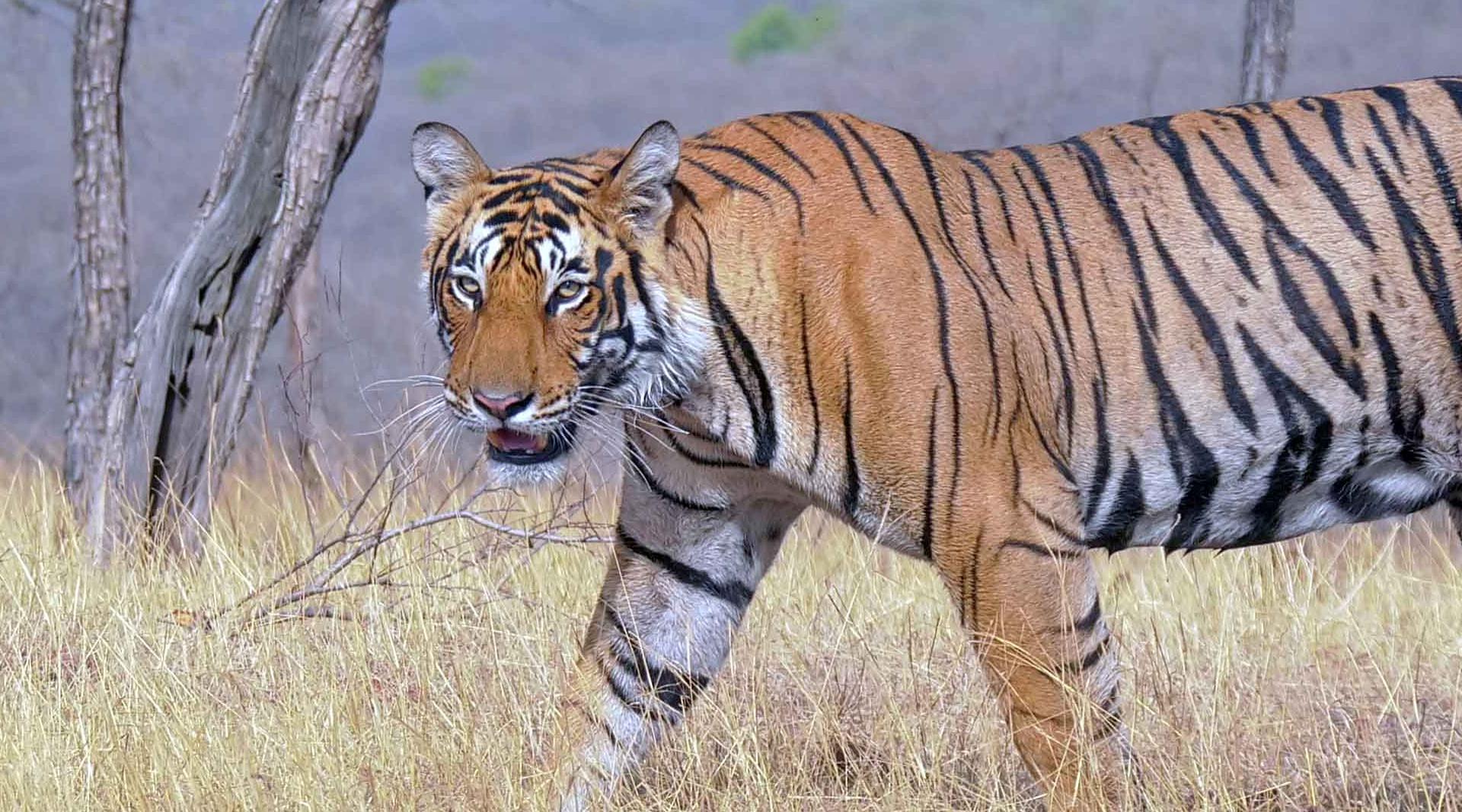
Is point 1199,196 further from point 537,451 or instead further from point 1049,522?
point 537,451

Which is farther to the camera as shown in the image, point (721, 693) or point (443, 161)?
point (721, 693)

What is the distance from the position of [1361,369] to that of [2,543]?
416 centimetres

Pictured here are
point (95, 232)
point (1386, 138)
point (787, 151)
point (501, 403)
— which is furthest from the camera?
point (95, 232)

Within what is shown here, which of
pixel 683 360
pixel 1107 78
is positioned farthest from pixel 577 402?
pixel 1107 78

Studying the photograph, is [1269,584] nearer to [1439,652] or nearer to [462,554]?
[1439,652]

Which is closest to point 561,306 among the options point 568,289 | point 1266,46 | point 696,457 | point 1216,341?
point 568,289

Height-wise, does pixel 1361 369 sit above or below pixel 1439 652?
above

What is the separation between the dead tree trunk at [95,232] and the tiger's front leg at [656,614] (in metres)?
3.40

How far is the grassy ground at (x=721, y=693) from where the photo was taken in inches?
136

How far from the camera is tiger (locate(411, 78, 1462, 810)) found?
3326 millimetres

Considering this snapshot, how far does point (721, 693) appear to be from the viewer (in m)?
4.24

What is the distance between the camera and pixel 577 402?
334 cm

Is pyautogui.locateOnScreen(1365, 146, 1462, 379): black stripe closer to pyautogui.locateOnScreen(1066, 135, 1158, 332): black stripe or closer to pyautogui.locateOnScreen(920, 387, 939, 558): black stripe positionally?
pyautogui.locateOnScreen(1066, 135, 1158, 332): black stripe

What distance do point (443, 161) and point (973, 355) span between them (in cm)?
109
